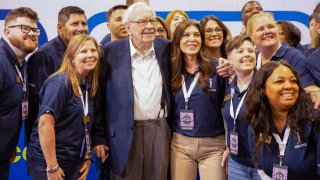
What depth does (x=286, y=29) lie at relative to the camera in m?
3.60

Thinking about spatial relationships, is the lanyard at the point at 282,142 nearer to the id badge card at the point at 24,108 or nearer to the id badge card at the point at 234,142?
the id badge card at the point at 234,142

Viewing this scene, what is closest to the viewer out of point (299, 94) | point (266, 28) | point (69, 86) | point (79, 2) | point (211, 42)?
point (299, 94)

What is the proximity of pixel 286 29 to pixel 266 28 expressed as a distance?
677 mm

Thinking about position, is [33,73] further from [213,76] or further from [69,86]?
[213,76]

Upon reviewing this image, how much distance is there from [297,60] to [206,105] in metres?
0.71

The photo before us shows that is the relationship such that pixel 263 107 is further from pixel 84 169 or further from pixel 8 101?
pixel 8 101

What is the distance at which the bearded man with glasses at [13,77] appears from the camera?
112 inches

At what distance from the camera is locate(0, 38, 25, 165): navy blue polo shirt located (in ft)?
9.24

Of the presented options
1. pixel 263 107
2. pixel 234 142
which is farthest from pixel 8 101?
pixel 263 107

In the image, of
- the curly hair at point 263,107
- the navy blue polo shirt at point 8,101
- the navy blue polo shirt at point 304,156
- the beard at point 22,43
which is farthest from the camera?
the beard at point 22,43

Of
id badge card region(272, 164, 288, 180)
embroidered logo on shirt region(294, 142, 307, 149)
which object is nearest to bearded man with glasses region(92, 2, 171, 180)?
id badge card region(272, 164, 288, 180)

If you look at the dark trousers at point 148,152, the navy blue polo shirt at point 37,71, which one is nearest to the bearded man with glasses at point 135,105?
the dark trousers at point 148,152

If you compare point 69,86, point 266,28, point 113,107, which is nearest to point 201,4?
point 266,28

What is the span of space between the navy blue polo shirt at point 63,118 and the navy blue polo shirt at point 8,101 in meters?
0.20
